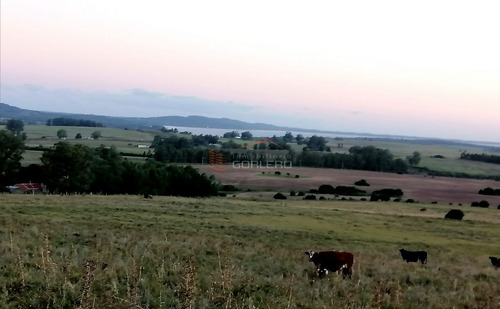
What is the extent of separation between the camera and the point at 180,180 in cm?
7925

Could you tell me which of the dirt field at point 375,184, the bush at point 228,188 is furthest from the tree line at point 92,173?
the dirt field at point 375,184

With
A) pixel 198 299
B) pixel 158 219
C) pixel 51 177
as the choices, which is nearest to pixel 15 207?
pixel 158 219

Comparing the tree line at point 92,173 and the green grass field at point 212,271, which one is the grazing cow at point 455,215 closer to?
the green grass field at point 212,271

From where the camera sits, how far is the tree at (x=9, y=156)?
219 ft

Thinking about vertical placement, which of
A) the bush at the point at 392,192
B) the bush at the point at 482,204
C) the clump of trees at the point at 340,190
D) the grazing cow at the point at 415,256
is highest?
the grazing cow at the point at 415,256

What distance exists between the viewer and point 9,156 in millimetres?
68562

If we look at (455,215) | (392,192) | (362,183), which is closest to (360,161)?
(362,183)

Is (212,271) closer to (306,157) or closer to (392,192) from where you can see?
(392,192)

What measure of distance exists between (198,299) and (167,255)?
514 centimetres

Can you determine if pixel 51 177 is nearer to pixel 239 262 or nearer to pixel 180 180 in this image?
pixel 180 180

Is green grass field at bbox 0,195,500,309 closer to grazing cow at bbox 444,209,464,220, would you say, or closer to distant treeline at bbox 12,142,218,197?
grazing cow at bbox 444,209,464,220

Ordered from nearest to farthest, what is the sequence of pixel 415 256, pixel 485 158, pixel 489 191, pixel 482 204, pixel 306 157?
1. pixel 415 256
2. pixel 482 204
3. pixel 489 191
4. pixel 306 157
5. pixel 485 158

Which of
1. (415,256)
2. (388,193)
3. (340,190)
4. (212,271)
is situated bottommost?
(340,190)

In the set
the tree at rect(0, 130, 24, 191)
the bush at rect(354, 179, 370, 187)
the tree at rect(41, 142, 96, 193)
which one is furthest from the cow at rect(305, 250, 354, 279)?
the bush at rect(354, 179, 370, 187)
